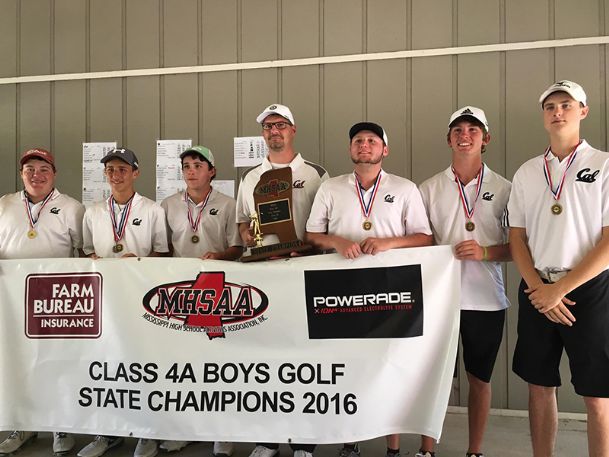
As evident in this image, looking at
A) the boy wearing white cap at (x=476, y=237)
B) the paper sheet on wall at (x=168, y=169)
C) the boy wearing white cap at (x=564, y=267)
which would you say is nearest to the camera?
the boy wearing white cap at (x=564, y=267)

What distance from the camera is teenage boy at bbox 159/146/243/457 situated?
3.18m

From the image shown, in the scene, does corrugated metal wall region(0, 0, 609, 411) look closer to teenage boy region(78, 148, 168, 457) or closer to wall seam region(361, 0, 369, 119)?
wall seam region(361, 0, 369, 119)

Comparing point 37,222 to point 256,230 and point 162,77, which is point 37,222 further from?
point 162,77

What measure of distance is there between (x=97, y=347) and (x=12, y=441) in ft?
3.13

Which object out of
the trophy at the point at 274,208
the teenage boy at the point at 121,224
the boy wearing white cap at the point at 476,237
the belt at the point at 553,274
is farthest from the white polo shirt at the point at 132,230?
the belt at the point at 553,274

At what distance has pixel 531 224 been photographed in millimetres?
2373

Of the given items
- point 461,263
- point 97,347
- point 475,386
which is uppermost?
point 461,263

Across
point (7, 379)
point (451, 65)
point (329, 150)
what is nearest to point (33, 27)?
point (329, 150)

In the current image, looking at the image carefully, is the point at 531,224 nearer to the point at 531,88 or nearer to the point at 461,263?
the point at 461,263

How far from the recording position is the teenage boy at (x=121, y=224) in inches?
119

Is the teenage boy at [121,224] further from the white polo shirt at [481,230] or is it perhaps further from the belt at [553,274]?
the belt at [553,274]

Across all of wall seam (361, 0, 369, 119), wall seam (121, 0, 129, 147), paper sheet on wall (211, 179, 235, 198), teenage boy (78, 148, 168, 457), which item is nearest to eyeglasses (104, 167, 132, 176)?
teenage boy (78, 148, 168, 457)

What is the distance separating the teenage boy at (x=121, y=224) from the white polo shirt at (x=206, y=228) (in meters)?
0.10

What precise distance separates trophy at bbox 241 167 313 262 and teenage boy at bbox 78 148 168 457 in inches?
29.7
